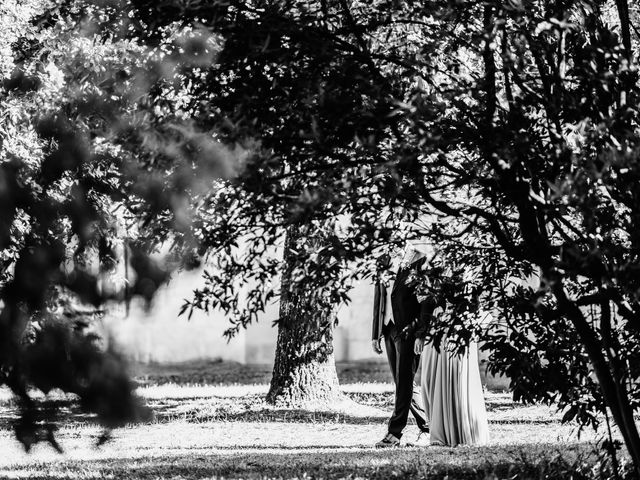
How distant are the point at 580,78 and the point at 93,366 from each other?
318 cm

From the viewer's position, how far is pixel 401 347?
9195 mm

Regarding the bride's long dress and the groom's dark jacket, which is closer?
the groom's dark jacket

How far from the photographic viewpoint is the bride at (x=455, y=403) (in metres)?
8.98

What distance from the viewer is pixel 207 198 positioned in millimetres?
4152

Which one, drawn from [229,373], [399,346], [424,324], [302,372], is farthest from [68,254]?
[229,373]

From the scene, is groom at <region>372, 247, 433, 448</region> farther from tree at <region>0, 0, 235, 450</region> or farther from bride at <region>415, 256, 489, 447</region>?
tree at <region>0, 0, 235, 450</region>

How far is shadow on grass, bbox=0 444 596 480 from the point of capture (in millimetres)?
6523

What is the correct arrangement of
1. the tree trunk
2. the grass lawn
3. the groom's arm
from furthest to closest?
the tree trunk < the grass lawn < the groom's arm

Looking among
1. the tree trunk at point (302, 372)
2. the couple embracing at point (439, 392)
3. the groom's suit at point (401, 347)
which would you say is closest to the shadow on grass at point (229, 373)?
the tree trunk at point (302, 372)

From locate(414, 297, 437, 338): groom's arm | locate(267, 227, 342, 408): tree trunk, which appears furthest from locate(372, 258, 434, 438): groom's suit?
locate(267, 227, 342, 408): tree trunk

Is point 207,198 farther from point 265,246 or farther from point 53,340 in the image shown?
point 53,340

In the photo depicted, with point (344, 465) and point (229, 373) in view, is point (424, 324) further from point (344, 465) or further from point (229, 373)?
point (229, 373)

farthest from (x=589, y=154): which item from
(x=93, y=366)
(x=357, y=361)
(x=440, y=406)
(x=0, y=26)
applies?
Answer: (x=357, y=361)

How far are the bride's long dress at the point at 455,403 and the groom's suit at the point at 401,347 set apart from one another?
22cm
